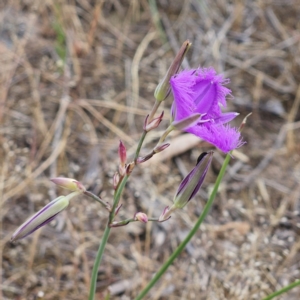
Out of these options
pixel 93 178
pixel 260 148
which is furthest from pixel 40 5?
pixel 260 148

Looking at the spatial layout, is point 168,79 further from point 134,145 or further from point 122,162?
point 134,145

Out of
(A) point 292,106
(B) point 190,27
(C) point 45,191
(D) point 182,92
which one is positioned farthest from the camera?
(B) point 190,27

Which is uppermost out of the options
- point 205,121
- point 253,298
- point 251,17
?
point 205,121

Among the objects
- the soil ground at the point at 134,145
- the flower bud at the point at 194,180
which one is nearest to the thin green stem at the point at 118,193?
the flower bud at the point at 194,180

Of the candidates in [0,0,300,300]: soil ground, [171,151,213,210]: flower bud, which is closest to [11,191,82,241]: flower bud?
[171,151,213,210]: flower bud

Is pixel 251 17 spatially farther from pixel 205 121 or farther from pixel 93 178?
pixel 205 121

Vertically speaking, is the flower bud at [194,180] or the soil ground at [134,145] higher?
the flower bud at [194,180]

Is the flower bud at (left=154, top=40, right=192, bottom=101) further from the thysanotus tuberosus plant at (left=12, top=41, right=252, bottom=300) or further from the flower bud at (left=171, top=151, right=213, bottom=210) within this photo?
the flower bud at (left=171, top=151, right=213, bottom=210)

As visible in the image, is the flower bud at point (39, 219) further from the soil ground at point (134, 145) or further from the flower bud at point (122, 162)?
the soil ground at point (134, 145)
